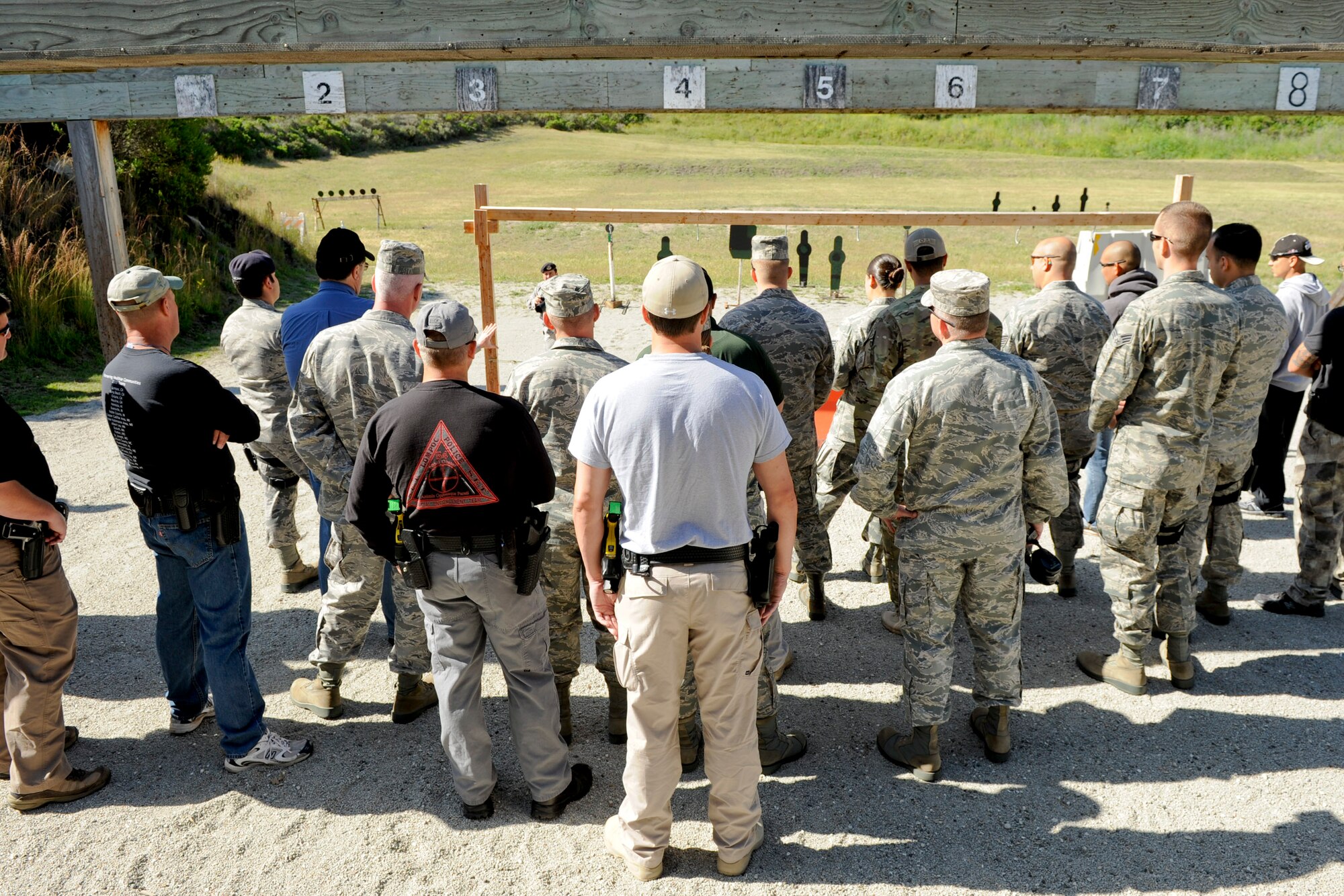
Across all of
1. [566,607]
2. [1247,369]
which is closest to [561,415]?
[566,607]

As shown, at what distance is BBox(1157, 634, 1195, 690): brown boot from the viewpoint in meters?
4.75

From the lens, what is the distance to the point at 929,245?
520cm

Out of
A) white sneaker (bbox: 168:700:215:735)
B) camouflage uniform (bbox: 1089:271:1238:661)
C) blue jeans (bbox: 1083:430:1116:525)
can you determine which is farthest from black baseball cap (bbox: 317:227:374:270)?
blue jeans (bbox: 1083:430:1116:525)

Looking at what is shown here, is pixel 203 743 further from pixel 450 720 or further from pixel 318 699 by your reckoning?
pixel 450 720

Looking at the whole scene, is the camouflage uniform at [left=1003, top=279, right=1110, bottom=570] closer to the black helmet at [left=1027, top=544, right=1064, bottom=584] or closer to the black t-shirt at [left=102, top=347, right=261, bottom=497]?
the black helmet at [left=1027, top=544, right=1064, bottom=584]

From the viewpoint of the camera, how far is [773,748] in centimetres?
412

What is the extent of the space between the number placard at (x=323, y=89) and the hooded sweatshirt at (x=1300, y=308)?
6684 mm

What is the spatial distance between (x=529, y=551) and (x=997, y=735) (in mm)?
2354

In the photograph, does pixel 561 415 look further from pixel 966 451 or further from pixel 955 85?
pixel 955 85

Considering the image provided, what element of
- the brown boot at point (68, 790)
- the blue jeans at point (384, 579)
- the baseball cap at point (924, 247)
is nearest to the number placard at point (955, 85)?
the baseball cap at point (924, 247)

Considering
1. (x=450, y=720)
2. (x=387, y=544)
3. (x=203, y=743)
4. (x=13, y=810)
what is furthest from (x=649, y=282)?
(x=13, y=810)

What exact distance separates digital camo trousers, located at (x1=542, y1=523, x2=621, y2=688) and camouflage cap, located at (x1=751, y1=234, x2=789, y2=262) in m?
2.09

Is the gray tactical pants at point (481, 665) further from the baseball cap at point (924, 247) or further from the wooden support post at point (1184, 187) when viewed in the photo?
the wooden support post at point (1184, 187)

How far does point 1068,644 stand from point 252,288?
5.30 m
